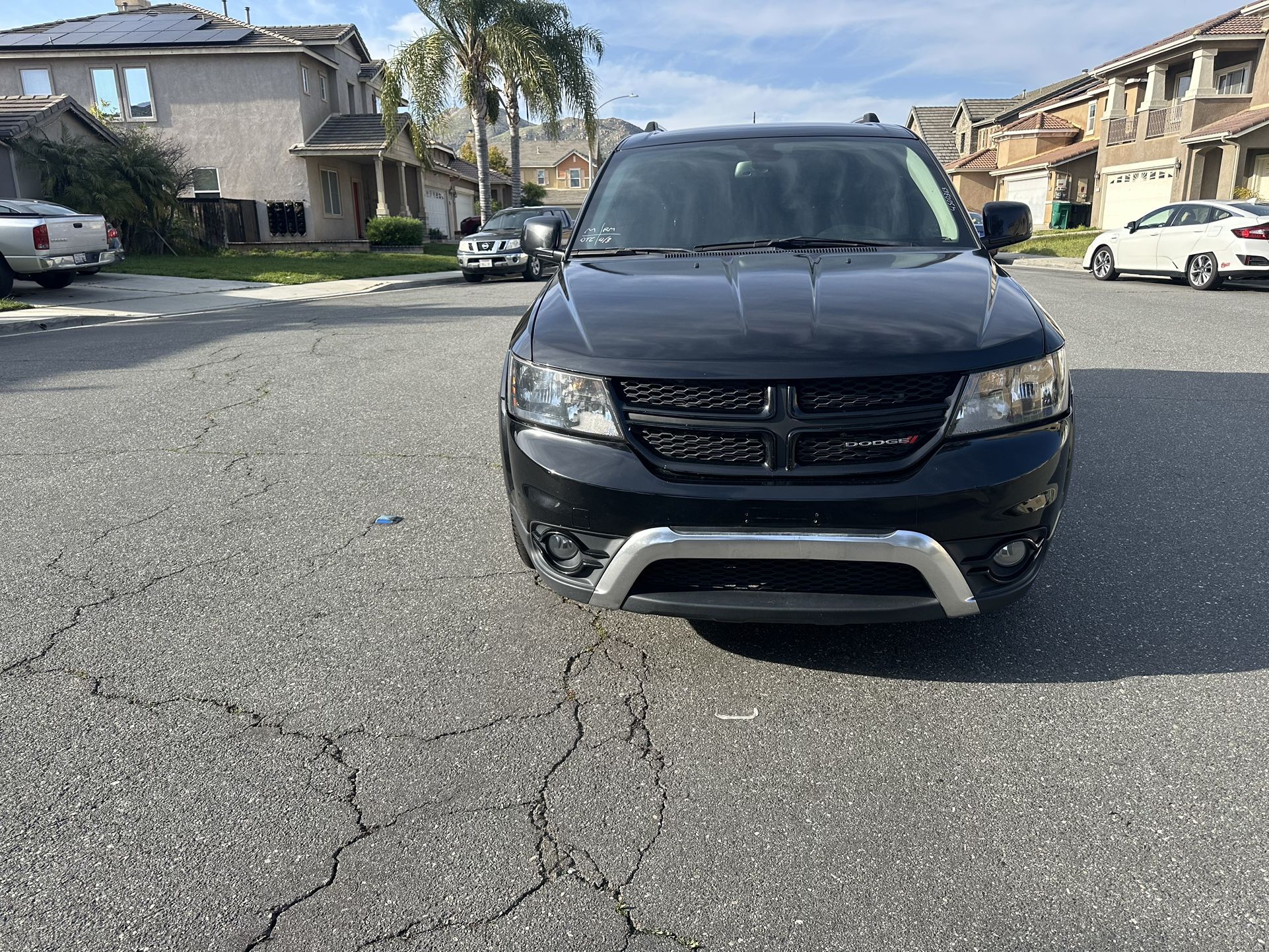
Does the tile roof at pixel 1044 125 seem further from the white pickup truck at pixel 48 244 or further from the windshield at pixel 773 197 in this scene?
the windshield at pixel 773 197

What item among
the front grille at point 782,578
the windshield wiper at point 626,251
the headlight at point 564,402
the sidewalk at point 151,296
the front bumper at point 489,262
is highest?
the windshield wiper at point 626,251

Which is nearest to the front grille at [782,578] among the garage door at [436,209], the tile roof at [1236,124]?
the tile roof at [1236,124]

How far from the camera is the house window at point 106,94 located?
30.9 m

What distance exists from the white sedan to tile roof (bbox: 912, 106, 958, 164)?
51.9m

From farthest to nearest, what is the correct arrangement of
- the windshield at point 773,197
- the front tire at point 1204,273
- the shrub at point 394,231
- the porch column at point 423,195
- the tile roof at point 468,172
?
the tile roof at point 468,172 → the porch column at point 423,195 → the shrub at point 394,231 → the front tire at point 1204,273 → the windshield at point 773,197

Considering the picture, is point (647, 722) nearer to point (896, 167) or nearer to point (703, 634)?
point (703, 634)

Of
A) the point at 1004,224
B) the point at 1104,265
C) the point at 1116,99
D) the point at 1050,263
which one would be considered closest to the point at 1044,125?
the point at 1116,99

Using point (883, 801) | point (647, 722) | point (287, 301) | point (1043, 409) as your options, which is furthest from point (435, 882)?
point (287, 301)

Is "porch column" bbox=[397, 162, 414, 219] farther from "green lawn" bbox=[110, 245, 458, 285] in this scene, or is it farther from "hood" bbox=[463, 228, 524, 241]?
"hood" bbox=[463, 228, 524, 241]

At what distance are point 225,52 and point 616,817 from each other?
33826mm

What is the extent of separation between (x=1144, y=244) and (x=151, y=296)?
1744 centimetres

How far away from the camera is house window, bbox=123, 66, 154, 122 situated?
30841mm

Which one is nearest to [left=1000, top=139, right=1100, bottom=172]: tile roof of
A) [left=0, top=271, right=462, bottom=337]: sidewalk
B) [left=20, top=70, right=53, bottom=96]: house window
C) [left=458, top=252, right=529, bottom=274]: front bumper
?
[left=458, top=252, right=529, bottom=274]: front bumper

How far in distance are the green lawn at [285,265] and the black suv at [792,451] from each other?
17398 mm
